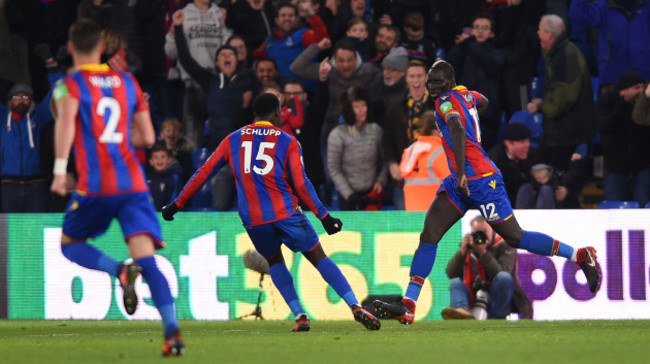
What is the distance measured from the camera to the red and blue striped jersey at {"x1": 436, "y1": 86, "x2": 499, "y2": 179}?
10.6 m

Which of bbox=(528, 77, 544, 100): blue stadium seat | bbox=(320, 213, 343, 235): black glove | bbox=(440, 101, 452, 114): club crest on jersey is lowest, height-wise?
bbox=(320, 213, 343, 235): black glove

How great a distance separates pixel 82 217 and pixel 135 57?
348 inches

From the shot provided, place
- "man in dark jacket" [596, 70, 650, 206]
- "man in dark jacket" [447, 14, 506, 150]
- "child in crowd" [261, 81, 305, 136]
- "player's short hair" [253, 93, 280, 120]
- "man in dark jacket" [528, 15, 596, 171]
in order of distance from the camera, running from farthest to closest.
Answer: "man in dark jacket" [447, 14, 506, 150]
"child in crowd" [261, 81, 305, 136]
"man in dark jacket" [528, 15, 596, 171]
"man in dark jacket" [596, 70, 650, 206]
"player's short hair" [253, 93, 280, 120]

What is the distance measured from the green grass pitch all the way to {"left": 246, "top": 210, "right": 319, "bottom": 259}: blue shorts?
2.42 ft

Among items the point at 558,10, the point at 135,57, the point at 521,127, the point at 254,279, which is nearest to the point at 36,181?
the point at 135,57

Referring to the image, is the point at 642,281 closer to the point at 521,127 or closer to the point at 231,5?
the point at 521,127

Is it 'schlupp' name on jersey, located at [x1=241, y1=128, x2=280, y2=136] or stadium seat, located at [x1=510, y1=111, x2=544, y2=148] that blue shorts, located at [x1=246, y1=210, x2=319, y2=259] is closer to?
'schlupp' name on jersey, located at [x1=241, y1=128, x2=280, y2=136]

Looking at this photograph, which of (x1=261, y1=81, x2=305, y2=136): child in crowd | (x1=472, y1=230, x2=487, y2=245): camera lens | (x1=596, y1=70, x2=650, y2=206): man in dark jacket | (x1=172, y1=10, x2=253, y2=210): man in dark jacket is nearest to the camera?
(x1=472, y1=230, x2=487, y2=245): camera lens

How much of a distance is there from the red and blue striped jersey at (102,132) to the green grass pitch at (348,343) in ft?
3.58

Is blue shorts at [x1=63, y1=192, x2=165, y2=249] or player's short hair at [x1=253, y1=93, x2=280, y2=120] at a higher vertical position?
player's short hair at [x1=253, y1=93, x2=280, y2=120]

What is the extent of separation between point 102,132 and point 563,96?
Answer: 825 centimetres

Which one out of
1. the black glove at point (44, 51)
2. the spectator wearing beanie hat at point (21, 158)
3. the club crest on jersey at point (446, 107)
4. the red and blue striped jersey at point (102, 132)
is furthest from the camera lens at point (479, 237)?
the black glove at point (44, 51)

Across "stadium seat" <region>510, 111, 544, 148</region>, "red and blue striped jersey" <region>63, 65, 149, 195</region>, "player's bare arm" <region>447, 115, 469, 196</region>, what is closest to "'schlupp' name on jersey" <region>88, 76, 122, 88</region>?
"red and blue striped jersey" <region>63, 65, 149, 195</region>

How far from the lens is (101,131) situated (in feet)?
25.6
